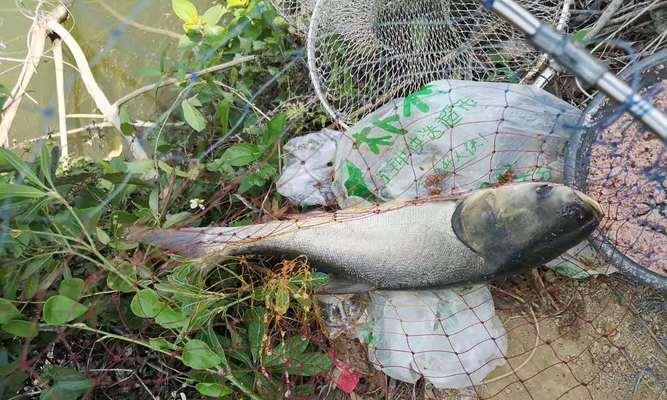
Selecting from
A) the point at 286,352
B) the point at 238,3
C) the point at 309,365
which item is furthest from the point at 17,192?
the point at 238,3

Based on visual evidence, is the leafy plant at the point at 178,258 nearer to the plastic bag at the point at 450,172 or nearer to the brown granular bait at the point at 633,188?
the plastic bag at the point at 450,172

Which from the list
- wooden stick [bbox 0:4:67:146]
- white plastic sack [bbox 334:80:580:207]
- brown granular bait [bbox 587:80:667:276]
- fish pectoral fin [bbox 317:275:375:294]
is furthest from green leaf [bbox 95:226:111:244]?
brown granular bait [bbox 587:80:667:276]

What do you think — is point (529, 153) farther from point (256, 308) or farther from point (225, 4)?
point (225, 4)

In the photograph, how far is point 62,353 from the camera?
2602 millimetres

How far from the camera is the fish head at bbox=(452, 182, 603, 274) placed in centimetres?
196

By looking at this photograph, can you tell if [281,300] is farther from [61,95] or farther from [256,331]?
[61,95]

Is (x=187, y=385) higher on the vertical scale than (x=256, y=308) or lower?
lower

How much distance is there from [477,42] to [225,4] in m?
1.39

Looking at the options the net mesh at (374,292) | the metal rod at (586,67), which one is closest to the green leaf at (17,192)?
the net mesh at (374,292)

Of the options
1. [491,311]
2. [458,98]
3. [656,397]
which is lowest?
[656,397]

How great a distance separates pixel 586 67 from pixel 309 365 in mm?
1583

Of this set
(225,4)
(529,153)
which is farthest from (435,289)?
(225,4)

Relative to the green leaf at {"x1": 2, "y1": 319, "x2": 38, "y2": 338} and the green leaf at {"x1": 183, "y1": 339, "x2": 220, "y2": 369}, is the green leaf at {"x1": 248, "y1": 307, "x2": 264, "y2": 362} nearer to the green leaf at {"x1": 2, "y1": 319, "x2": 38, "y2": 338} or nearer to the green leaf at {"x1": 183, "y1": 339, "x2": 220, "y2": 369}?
the green leaf at {"x1": 183, "y1": 339, "x2": 220, "y2": 369}

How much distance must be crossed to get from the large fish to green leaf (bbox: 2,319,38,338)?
49cm
